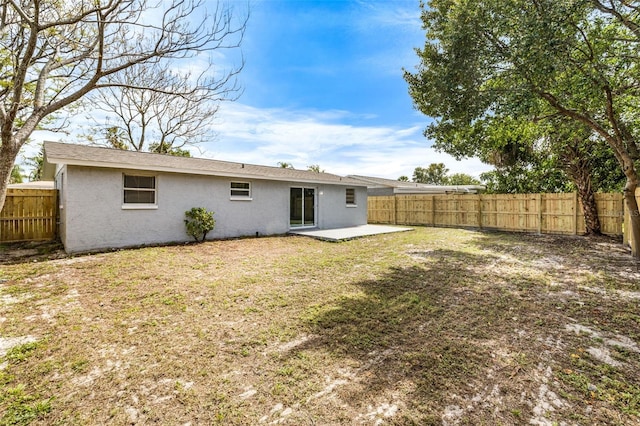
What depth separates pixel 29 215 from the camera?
967cm

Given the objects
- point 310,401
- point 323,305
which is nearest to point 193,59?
point 323,305

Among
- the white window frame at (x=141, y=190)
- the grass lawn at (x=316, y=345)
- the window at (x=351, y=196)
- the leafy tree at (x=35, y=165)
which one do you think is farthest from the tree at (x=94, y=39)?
the leafy tree at (x=35, y=165)

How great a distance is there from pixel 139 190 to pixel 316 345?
8.47 meters

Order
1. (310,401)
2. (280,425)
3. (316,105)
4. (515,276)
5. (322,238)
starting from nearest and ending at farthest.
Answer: (280,425)
(310,401)
(515,276)
(322,238)
(316,105)

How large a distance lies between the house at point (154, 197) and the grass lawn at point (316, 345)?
6.28ft

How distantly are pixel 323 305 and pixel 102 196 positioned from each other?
780 cm

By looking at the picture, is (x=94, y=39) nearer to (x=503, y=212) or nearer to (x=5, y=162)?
(x=5, y=162)

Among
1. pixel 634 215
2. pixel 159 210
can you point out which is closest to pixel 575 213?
pixel 634 215

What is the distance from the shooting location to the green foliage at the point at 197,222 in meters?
9.80

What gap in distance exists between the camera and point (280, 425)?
6.93 feet

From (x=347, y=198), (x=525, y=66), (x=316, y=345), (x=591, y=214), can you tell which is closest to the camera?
(x=316, y=345)

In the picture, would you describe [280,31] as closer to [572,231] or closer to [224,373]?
[224,373]

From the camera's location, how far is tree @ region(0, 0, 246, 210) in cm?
604

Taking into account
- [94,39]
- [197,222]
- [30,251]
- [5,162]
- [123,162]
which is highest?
[94,39]
